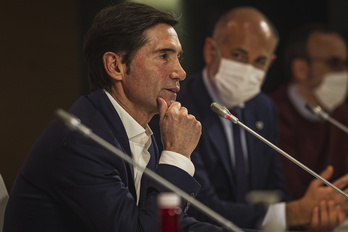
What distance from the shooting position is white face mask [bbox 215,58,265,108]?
2648mm

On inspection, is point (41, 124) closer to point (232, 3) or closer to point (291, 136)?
point (291, 136)

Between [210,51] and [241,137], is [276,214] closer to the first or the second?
[241,137]

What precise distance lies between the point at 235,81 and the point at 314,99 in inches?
43.8

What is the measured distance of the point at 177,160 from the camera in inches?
59.5

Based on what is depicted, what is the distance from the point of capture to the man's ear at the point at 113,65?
1707 mm

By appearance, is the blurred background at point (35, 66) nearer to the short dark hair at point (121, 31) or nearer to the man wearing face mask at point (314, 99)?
the short dark hair at point (121, 31)

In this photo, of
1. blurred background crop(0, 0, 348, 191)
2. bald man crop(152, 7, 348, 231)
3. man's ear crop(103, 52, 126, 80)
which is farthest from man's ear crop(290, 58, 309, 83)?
man's ear crop(103, 52, 126, 80)

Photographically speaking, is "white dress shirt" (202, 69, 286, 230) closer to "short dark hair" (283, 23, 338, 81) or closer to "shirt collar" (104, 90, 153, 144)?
"shirt collar" (104, 90, 153, 144)

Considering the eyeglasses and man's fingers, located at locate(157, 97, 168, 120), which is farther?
the eyeglasses

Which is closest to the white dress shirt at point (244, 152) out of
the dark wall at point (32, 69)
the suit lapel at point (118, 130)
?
the dark wall at point (32, 69)

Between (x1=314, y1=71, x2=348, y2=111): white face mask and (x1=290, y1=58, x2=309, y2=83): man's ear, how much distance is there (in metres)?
0.13

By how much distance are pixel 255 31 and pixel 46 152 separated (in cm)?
155

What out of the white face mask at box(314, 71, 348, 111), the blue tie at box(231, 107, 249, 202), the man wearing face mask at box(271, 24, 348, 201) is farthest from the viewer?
the white face mask at box(314, 71, 348, 111)

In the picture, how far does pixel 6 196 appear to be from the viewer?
1.62 metres
